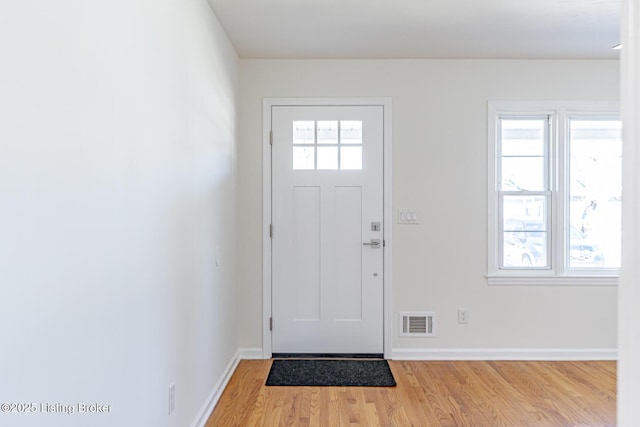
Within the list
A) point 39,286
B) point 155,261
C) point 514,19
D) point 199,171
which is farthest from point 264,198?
point 39,286

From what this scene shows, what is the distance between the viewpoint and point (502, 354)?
11.5 ft

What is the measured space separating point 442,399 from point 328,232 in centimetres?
151

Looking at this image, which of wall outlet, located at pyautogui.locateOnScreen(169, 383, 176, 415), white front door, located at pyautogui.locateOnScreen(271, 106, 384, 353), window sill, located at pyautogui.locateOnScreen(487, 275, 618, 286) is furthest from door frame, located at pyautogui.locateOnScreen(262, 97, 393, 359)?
wall outlet, located at pyautogui.locateOnScreen(169, 383, 176, 415)

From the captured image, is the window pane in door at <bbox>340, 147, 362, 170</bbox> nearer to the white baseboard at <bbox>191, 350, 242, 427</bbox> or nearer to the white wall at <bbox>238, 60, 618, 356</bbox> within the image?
the white wall at <bbox>238, 60, 618, 356</bbox>

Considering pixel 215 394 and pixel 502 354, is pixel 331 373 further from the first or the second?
pixel 502 354

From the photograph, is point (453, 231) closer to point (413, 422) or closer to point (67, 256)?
point (413, 422)

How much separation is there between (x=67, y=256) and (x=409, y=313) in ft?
9.41

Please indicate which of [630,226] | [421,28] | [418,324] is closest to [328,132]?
[421,28]

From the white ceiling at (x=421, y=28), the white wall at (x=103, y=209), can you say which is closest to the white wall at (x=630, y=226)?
the white wall at (x=103, y=209)

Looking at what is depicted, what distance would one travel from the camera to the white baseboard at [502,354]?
137 inches

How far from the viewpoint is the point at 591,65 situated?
3.51 metres

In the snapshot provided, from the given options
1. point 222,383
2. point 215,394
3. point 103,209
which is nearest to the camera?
point 103,209

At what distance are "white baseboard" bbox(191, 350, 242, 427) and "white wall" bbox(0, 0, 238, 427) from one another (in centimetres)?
7

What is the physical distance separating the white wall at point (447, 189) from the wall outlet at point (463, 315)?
0.14 feet
